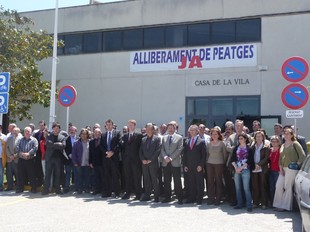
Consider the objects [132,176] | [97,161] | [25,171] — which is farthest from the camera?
[25,171]

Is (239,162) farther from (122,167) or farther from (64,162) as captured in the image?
(64,162)

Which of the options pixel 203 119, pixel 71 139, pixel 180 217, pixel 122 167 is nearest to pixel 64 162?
pixel 71 139

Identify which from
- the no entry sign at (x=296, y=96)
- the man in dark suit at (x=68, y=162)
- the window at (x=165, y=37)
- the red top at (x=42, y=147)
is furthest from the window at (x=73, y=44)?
the no entry sign at (x=296, y=96)

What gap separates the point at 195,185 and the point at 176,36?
9.89m

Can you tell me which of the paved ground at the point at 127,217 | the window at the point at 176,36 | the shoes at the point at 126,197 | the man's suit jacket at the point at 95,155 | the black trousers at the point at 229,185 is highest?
the window at the point at 176,36

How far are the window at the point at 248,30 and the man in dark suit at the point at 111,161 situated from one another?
28.5 ft

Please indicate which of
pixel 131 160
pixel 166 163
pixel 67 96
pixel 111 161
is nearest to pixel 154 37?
pixel 67 96

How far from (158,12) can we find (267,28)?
493cm

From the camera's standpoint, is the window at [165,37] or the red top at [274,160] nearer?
the red top at [274,160]

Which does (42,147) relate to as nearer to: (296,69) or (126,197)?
(126,197)

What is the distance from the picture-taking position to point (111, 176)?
12.0m

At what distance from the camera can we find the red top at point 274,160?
1020 cm

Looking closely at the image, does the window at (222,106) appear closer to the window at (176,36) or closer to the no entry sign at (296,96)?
the window at (176,36)

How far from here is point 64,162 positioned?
12656 mm
